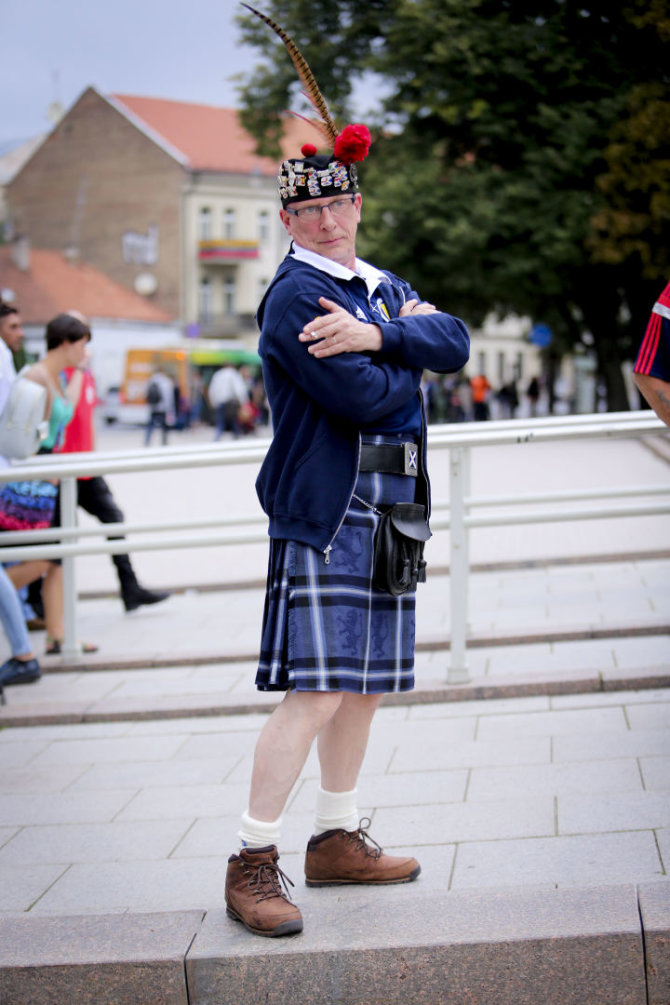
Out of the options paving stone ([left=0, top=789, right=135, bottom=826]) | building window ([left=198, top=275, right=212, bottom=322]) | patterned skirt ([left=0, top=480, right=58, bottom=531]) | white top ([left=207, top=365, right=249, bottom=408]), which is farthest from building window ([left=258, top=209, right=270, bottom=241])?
paving stone ([left=0, top=789, right=135, bottom=826])

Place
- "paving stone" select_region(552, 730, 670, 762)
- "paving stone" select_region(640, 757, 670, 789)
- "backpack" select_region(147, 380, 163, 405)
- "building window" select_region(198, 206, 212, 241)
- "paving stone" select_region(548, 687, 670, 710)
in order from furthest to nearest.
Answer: "building window" select_region(198, 206, 212, 241), "backpack" select_region(147, 380, 163, 405), "paving stone" select_region(548, 687, 670, 710), "paving stone" select_region(552, 730, 670, 762), "paving stone" select_region(640, 757, 670, 789)

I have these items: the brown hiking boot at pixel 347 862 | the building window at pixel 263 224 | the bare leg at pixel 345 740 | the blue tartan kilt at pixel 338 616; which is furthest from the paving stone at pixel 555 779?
the building window at pixel 263 224

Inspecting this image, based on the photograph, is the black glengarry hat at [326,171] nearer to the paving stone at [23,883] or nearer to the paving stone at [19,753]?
the paving stone at [23,883]

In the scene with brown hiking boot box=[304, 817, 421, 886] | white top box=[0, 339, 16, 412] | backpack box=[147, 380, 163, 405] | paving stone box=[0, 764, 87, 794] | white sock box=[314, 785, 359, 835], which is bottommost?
paving stone box=[0, 764, 87, 794]

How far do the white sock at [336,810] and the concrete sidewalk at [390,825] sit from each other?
17 centimetres

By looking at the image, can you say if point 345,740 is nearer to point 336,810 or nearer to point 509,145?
point 336,810

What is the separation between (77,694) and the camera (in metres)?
6.27

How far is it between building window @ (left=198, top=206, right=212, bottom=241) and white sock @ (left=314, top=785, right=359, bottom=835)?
61110 millimetres

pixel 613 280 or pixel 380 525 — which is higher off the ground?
pixel 613 280

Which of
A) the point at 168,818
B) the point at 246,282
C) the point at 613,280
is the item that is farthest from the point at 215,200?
the point at 168,818

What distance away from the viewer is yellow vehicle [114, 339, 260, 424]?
40500 mm

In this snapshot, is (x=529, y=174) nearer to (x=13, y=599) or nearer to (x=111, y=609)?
(x=111, y=609)

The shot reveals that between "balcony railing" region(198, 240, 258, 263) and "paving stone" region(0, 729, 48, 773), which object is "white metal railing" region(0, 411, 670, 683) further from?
"balcony railing" region(198, 240, 258, 263)

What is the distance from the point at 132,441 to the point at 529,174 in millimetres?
11337
